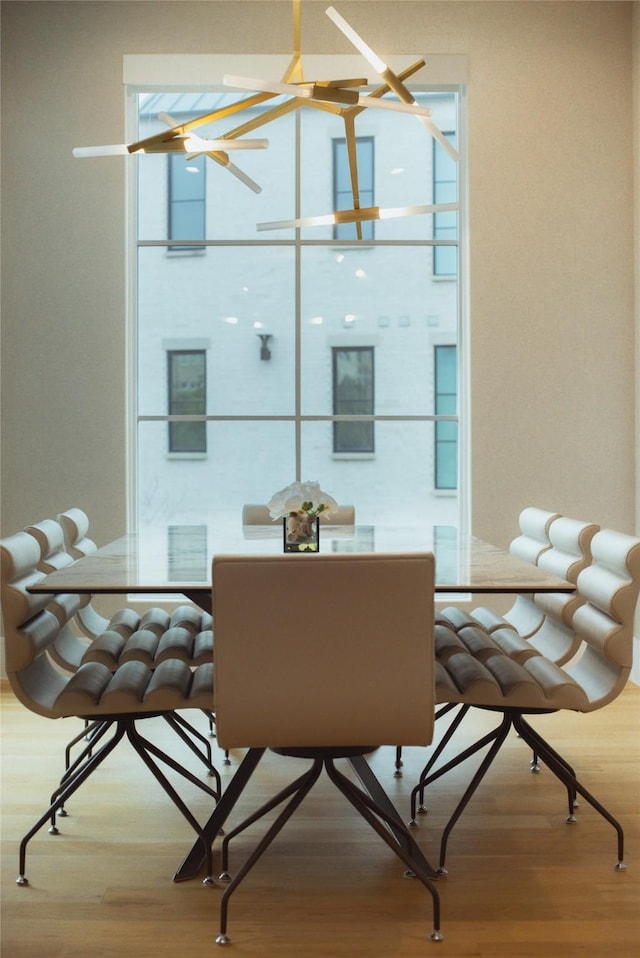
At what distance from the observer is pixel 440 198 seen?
5.05 metres

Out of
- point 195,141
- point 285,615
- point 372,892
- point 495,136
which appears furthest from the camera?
point 495,136

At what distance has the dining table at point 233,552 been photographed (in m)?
2.25

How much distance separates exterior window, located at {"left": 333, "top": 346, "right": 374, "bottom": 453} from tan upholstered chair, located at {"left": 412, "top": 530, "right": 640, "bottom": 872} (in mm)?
2526

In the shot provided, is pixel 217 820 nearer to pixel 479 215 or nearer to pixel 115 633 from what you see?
pixel 115 633

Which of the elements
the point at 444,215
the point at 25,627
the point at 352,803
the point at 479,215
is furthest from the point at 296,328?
the point at 352,803

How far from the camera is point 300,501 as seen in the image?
2959mm

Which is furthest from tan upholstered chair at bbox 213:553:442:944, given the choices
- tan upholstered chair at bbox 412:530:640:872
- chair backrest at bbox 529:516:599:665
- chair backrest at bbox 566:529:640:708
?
chair backrest at bbox 529:516:599:665

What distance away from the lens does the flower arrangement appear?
296 cm

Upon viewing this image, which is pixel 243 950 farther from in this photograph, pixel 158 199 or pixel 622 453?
pixel 158 199

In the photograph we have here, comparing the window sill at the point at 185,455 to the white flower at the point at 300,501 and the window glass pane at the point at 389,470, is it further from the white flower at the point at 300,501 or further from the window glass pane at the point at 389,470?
the white flower at the point at 300,501

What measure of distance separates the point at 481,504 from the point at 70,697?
2.96 meters

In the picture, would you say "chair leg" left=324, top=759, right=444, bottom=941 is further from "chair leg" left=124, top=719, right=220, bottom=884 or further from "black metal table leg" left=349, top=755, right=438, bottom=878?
"chair leg" left=124, top=719, right=220, bottom=884

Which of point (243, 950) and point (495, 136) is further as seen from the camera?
point (495, 136)

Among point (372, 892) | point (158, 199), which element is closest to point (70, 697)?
point (372, 892)
